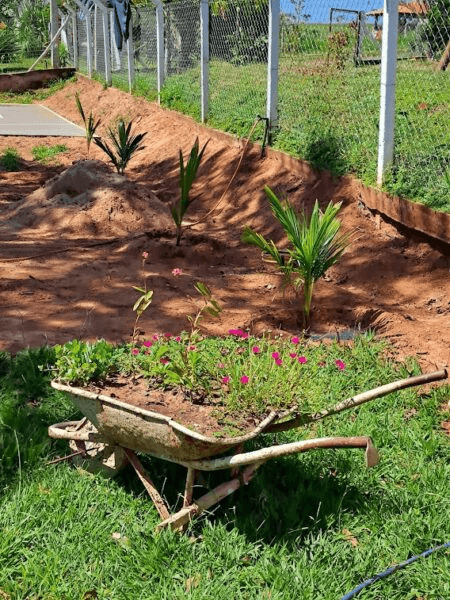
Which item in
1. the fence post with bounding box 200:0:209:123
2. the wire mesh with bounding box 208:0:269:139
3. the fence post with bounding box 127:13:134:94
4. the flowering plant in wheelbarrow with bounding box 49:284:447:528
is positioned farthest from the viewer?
the fence post with bounding box 127:13:134:94

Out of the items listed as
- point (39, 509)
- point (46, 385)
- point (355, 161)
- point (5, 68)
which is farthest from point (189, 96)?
point (5, 68)

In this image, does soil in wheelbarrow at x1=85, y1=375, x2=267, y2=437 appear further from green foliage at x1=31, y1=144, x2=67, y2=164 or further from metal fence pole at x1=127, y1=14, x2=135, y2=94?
metal fence pole at x1=127, y1=14, x2=135, y2=94

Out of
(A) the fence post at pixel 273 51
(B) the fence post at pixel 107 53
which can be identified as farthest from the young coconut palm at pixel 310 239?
(B) the fence post at pixel 107 53

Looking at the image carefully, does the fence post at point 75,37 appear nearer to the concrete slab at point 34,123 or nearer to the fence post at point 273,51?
the concrete slab at point 34,123

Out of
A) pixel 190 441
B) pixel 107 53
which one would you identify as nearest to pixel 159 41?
pixel 107 53

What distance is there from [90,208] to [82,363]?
5758 millimetres

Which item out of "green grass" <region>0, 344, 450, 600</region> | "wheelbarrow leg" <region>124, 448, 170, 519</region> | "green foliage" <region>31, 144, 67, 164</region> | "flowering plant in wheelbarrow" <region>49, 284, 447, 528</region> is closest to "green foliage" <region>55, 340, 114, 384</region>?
"flowering plant in wheelbarrow" <region>49, 284, 447, 528</region>

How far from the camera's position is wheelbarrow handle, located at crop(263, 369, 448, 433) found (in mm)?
3012

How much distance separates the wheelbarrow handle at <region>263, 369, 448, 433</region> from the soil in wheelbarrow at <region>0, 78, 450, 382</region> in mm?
1610

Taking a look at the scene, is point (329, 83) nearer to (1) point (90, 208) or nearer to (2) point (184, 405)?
(1) point (90, 208)

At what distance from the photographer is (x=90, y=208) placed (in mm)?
8891

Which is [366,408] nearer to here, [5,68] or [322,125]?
[322,125]

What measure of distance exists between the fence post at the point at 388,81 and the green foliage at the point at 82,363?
454cm

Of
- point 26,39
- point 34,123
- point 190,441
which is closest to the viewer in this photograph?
point 190,441
